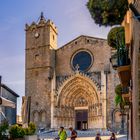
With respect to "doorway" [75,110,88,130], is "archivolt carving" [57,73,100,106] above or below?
A: above

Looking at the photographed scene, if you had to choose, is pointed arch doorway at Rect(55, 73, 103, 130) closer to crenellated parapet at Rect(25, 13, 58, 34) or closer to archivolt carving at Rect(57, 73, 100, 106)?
archivolt carving at Rect(57, 73, 100, 106)

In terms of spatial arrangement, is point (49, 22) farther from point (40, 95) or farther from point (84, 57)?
point (40, 95)

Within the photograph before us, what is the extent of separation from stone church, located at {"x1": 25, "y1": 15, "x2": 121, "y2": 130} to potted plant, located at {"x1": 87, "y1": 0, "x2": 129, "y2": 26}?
29067 millimetres

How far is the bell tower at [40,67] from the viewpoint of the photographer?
41375mm

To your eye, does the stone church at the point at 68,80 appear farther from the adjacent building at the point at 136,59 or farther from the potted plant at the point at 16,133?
the adjacent building at the point at 136,59

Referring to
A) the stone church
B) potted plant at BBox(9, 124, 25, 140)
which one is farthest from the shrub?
the stone church

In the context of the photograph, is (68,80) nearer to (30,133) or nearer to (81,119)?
(81,119)

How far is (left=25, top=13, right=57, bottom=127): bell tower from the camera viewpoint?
41.4 meters

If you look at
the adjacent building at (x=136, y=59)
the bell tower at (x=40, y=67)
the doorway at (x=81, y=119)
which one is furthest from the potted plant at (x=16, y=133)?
the doorway at (x=81, y=119)

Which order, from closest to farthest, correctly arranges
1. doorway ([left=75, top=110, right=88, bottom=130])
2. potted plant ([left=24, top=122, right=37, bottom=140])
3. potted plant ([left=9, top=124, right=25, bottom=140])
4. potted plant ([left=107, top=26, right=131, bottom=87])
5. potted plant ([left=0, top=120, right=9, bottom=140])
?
1. potted plant ([left=107, top=26, right=131, bottom=87])
2. potted plant ([left=0, top=120, right=9, bottom=140])
3. potted plant ([left=9, top=124, right=25, bottom=140])
4. potted plant ([left=24, top=122, right=37, bottom=140])
5. doorway ([left=75, top=110, right=88, bottom=130])

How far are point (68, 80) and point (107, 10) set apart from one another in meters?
32.0

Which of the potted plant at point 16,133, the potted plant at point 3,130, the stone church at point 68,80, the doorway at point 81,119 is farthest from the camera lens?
the doorway at point 81,119

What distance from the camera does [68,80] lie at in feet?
136

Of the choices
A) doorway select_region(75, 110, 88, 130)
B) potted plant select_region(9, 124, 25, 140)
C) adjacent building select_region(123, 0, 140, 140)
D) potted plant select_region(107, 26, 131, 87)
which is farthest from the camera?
doorway select_region(75, 110, 88, 130)
